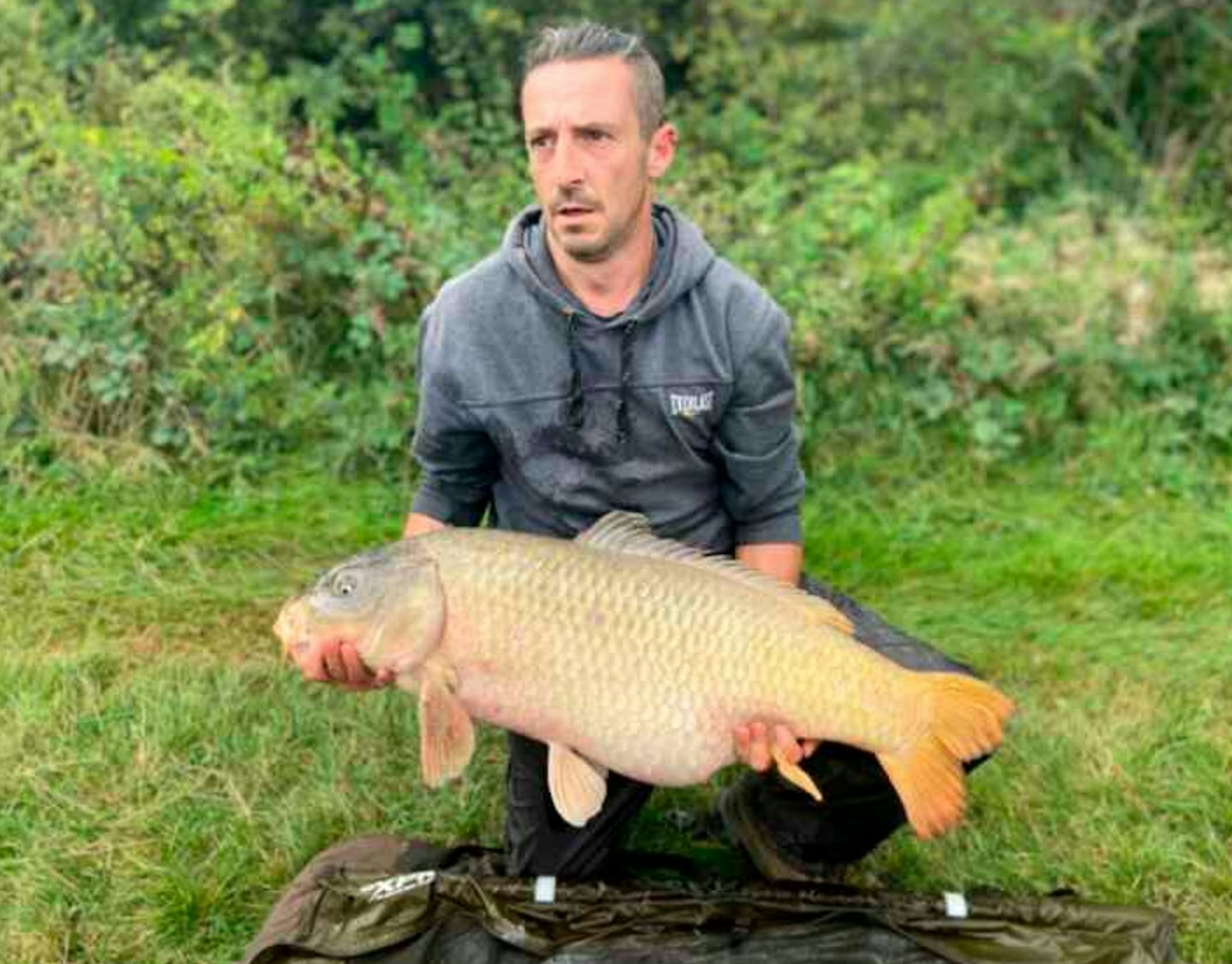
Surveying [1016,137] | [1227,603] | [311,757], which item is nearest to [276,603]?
[311,757]

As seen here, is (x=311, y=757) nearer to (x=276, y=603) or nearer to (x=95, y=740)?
(x=95, y=740)

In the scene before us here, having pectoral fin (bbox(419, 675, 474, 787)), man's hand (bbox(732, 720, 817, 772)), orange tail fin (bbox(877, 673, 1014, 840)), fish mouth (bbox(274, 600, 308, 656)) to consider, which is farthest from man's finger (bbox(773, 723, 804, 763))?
fish mouth (bbox(274, 600, 308, 656))

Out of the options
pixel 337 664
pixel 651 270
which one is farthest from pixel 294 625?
pixel 651 270

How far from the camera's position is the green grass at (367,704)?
2346 mm

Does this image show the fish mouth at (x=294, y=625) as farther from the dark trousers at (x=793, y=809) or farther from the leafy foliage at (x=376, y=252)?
the leafy foliage at (x=376, y=252)

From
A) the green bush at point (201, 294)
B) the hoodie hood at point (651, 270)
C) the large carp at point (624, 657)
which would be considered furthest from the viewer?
the green bush at point (201, 294)

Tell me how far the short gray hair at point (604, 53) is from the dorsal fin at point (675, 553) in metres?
0.60

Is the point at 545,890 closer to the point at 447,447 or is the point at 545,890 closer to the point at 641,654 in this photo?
the point at 641,654

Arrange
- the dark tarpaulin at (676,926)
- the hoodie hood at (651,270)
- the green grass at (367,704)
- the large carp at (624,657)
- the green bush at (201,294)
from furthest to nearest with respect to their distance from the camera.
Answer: the green bush at (201,294)
the green grass at (367,704)
the hoodie hood at (651,270)
the dark tarpaulin at (676,926)
the large carp at (624,657)

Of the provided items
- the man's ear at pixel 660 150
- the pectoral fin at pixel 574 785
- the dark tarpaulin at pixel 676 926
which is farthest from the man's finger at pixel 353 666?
the man's ear at pixel 660 150

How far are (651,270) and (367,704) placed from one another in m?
1.04

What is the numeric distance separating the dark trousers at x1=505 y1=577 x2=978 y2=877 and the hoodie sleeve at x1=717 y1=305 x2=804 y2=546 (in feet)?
0.49

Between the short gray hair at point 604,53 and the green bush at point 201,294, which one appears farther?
the green bush at point 201,294

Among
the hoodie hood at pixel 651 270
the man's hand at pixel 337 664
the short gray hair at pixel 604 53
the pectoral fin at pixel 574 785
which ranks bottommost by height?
the pectoral fin at pixel 574 785
